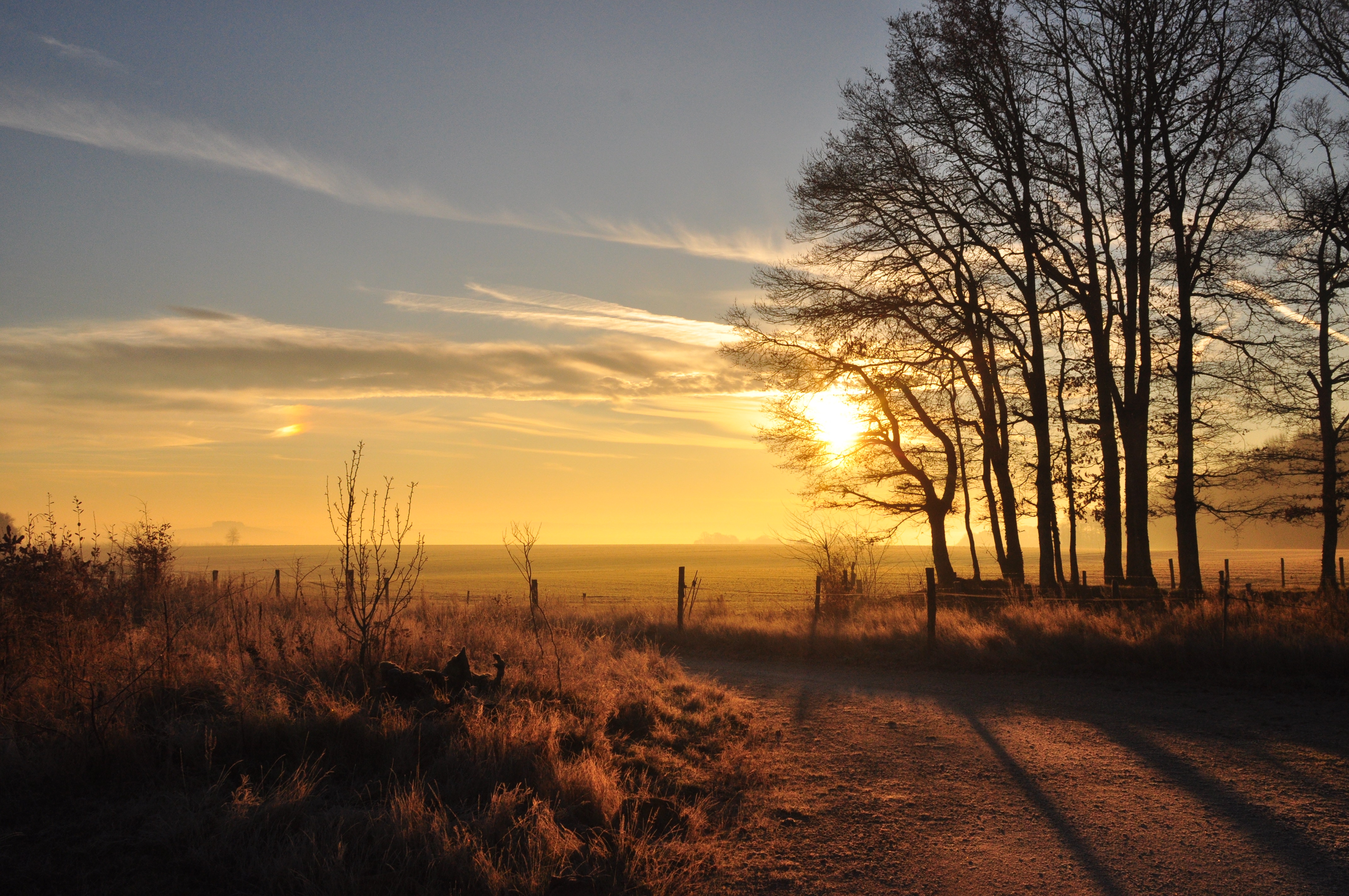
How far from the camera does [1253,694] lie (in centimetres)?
1089

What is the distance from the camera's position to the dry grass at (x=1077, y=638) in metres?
12.1

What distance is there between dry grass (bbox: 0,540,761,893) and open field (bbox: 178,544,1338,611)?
2205 millimetres

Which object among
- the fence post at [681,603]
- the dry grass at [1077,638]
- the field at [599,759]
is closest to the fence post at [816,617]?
the dry grass at [1077,638]

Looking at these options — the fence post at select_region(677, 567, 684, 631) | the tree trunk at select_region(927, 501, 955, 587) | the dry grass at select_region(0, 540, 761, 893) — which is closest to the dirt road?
the dry grass at select_region(0, 540, 761, 893)

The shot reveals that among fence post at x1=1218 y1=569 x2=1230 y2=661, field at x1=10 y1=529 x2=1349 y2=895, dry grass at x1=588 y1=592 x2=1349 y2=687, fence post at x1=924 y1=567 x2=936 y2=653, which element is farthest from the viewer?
fence post at x1=924 y1=567 x2=936 y2=653

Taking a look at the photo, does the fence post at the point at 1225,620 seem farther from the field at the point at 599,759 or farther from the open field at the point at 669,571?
the open field at the point at 669,571

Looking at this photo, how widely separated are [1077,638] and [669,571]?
81.3 metres

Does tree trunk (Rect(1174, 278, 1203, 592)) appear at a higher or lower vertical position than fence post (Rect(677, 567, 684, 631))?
higher

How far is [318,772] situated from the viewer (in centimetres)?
612

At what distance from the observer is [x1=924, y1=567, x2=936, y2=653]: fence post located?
14.9m

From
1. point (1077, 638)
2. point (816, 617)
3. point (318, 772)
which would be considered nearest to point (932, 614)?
point (1077, 638)

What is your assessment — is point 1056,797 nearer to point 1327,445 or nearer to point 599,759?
point 599,759

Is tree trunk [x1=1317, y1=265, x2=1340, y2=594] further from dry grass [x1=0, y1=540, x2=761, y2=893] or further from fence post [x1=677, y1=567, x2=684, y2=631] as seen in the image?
dry grass [x1=0, y1=540, x2=761, y2=893]

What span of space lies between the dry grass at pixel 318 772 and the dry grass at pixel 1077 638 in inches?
263
